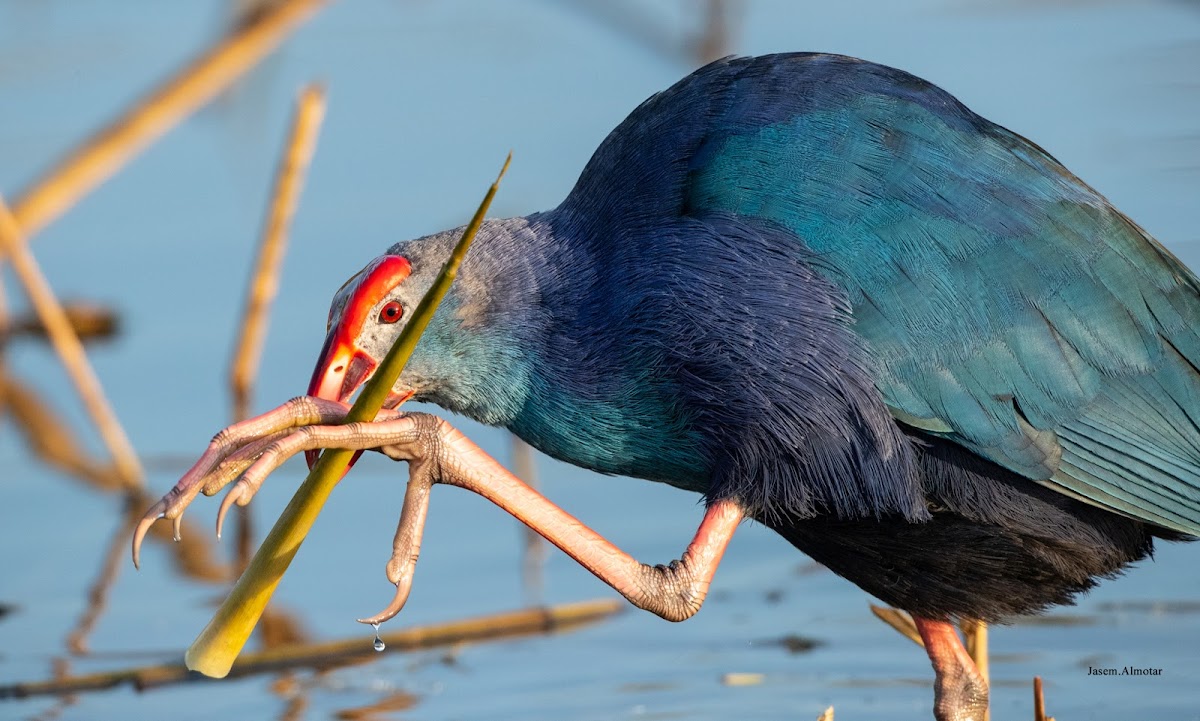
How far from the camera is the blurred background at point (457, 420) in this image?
5.20m

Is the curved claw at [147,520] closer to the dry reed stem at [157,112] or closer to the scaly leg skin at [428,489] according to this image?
the scaly leg skin at [428,489]

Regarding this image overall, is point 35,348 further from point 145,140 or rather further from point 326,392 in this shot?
point 326,392

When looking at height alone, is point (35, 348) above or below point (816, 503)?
above

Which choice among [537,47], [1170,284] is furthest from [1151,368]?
[537,47]

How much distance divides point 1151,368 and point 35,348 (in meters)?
4.52

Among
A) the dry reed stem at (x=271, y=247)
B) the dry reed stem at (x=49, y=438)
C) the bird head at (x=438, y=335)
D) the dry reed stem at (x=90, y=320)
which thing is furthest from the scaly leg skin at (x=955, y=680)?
the dry reed stem at (x=90, y=320)

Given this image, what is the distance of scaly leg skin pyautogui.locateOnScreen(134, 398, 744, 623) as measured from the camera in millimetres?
3938

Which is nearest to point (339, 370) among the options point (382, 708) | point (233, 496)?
point (233, 496)

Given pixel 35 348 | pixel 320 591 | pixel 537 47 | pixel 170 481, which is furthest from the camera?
pixel 537 47

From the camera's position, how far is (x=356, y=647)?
522cm

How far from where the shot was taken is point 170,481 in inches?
250

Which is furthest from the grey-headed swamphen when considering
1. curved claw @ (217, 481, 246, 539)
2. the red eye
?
curved claw @ (217, 481, 246, 539)

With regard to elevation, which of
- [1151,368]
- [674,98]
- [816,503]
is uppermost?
[674,98]

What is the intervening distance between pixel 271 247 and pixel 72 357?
676 mm
